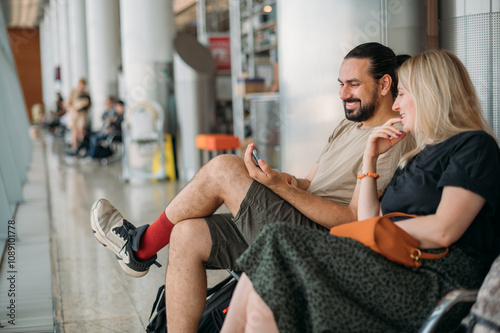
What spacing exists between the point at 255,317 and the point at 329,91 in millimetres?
2293

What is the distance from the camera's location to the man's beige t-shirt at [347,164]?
205 centimetres

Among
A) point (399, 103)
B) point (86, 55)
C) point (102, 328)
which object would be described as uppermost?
point (86, 55)

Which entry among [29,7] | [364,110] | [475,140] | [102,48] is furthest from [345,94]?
[29,7]

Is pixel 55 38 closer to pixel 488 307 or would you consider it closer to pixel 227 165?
pixel 227 165

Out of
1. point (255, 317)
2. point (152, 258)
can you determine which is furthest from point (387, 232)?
point (152, 258)

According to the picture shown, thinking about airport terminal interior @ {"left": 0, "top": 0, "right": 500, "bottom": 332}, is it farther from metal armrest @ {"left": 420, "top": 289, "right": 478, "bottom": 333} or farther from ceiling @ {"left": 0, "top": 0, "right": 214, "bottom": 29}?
ceiling @ {"left": 0, "top": 0, "right": 214, "bottom": 29}

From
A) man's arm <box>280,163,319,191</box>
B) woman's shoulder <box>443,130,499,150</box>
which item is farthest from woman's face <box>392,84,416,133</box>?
man's arm <box>280,163,319,191</box>

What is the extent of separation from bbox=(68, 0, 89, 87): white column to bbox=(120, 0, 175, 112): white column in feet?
31.5

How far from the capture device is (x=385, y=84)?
222cm

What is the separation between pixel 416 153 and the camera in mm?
1778

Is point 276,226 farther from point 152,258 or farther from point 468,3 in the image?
point 468,3

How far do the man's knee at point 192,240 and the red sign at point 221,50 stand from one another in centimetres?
644

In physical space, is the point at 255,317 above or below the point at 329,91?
below

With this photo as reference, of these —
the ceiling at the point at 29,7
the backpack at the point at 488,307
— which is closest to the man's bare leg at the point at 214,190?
the backpack at the point at 488,307
